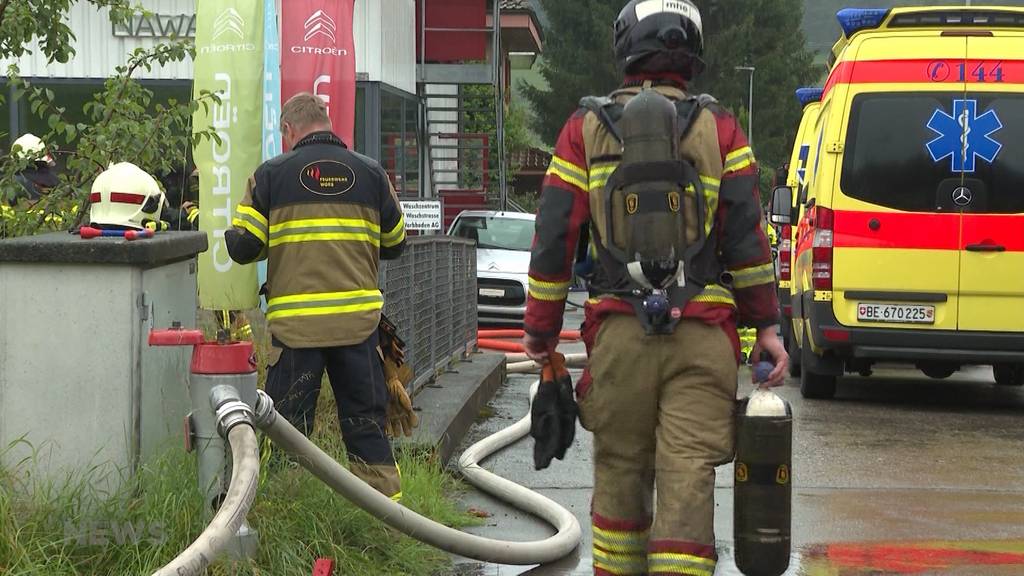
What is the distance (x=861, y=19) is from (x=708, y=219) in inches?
291

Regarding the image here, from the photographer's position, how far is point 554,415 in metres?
4.58

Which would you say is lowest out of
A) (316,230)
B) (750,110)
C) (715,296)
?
(715,296)

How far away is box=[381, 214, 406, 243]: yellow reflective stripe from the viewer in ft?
21.2

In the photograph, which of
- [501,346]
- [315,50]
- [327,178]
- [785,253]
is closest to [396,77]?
[785,253]

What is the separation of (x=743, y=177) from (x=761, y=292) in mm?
330

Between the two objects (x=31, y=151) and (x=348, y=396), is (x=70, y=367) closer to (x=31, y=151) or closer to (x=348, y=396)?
(x=348, y=396)

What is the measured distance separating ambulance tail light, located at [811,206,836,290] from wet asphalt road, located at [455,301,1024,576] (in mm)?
957

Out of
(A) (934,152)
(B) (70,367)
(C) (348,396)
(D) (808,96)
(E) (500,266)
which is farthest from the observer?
(E) (500,266)

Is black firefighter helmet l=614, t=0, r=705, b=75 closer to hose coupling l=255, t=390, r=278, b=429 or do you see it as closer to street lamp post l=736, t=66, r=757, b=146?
hose coupling l=255, t=390, r=278, b=429

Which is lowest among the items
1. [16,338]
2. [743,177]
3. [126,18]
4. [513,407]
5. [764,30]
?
[513,407]

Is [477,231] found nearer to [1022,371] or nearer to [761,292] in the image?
[1022,371]

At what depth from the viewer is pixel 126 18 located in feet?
25.4

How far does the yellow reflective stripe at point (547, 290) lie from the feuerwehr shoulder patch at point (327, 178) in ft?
6.06

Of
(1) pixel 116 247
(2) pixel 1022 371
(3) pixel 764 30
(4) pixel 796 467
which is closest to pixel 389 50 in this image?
(2) pixel 1022 371
